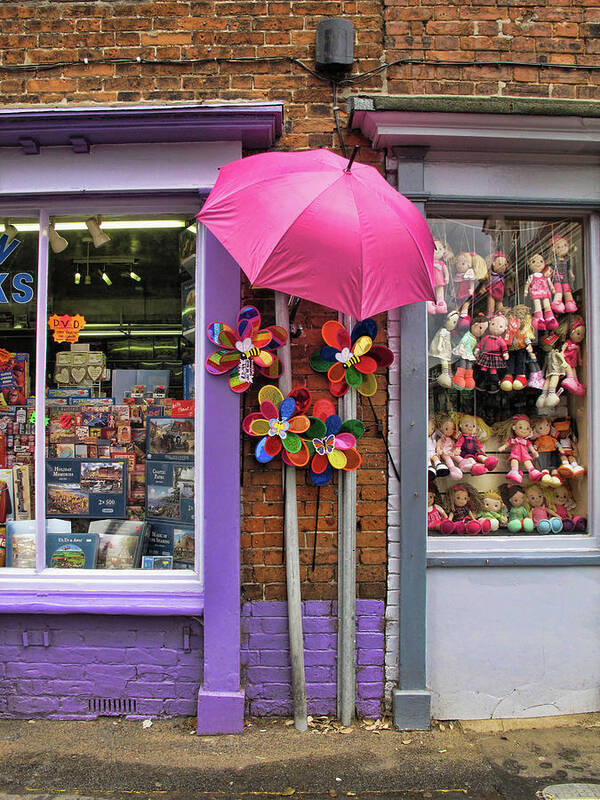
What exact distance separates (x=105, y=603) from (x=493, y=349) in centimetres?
306

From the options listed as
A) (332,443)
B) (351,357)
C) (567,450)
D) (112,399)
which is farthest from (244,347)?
(567,450)

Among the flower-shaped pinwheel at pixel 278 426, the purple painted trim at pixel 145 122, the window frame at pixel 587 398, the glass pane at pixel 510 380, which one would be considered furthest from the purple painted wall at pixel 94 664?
the purple painted trim at pixel 145 122

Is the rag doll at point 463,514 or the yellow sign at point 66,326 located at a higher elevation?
the yellow sign at point 66,326

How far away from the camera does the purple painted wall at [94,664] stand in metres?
3.92

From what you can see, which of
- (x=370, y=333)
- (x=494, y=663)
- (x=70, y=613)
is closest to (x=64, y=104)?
(x=370, y=333)

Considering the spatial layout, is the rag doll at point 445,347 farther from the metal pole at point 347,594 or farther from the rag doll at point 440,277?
the metal pole at point 347,594

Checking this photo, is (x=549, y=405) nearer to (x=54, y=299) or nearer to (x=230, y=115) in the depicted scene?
(x=230, y=115)

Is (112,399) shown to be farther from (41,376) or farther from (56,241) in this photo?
(56,241)

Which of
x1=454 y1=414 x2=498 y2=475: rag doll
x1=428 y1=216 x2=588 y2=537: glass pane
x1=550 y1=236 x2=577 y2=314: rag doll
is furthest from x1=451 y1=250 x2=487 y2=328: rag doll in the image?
x1=454 y1=414 x2=498 y2=475: rag doll

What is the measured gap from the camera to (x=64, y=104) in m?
4.03

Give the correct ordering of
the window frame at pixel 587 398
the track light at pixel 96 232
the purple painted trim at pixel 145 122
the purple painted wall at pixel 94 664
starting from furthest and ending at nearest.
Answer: the track light at pixel 96 232
the window frame at pixel 587 398
the purple painted wall at pixel 94 664
the purple painted trim at pixel 145 122

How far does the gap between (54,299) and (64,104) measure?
4.15 feet

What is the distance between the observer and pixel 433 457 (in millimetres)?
4215

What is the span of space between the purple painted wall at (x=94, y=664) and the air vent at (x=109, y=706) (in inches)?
1.0
